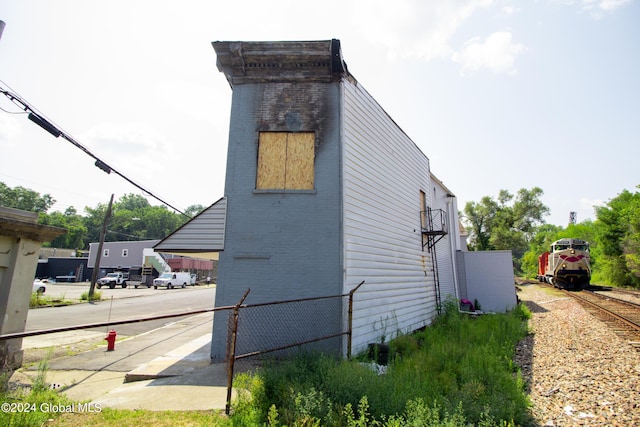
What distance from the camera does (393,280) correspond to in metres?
10.3

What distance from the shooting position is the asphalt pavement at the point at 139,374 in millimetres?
5172

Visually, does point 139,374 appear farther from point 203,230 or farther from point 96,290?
point 96,290

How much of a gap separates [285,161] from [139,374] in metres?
5.91

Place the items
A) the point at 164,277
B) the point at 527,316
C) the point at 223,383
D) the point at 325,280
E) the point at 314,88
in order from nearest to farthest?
the point at 223,383
the point at 325,280
the point at 314,88
the point at 527,316
the point at 164,277

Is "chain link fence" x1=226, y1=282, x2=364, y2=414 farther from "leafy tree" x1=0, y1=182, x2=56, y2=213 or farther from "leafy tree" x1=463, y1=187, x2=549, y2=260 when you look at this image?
"leafy tree" x1=0, y1=182, x2=56, y2=213

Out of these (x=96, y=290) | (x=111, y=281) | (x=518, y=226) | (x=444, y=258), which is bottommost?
(x=96, y=290)

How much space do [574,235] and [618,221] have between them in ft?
103

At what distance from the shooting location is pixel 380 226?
397 inches

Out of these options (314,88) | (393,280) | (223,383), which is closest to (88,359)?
(223,383)

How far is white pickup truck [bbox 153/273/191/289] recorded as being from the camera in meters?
39.8

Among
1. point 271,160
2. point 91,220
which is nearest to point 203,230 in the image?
point 271,160

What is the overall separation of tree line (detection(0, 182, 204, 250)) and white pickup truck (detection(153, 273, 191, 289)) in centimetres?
5427

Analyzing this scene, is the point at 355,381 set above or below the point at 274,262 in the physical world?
below

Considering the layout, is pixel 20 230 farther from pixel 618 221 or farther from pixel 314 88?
pixel 618 221
